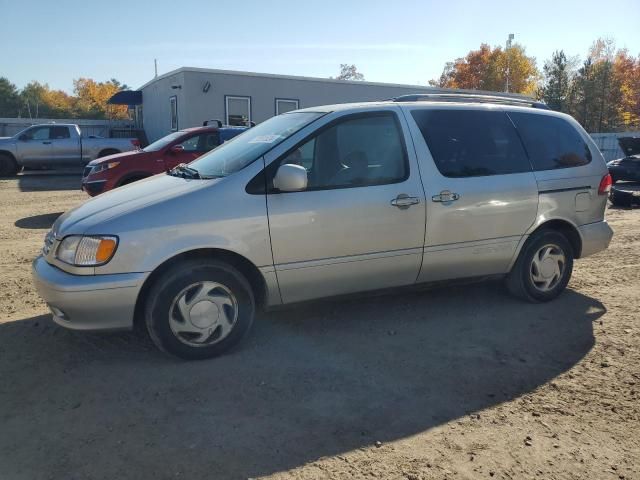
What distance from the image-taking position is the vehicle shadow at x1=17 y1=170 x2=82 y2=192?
14.7 meters

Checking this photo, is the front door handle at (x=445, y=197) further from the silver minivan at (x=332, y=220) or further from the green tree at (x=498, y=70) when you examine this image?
the green tree at (x=498, y=70)

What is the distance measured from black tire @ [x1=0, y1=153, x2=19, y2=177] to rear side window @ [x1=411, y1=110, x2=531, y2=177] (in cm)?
1740

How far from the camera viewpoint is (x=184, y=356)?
3.71m

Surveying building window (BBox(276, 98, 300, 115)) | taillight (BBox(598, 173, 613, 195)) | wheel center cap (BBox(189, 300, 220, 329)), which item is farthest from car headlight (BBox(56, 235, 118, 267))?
building window (BBox(276, 98, 300, 115))

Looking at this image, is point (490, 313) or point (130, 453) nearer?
point (130, 453)

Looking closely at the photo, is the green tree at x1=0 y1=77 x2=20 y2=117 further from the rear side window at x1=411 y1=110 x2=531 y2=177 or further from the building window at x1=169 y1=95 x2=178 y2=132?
the rear side window at x1=411 y1=110 x2=531 y2=177

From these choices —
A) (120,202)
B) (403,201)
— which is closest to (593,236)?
(403,201)

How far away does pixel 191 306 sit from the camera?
3660 mm

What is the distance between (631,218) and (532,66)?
2289 inches

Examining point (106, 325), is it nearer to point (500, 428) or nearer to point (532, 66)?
point (500, 428)

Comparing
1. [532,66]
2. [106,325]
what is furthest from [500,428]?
[532,66]

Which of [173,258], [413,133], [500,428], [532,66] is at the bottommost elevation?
[500,428]

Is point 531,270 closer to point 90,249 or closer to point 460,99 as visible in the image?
point 460,99

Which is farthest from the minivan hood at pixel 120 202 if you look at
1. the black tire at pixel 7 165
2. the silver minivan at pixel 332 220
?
the black tire at pixel 7 165
